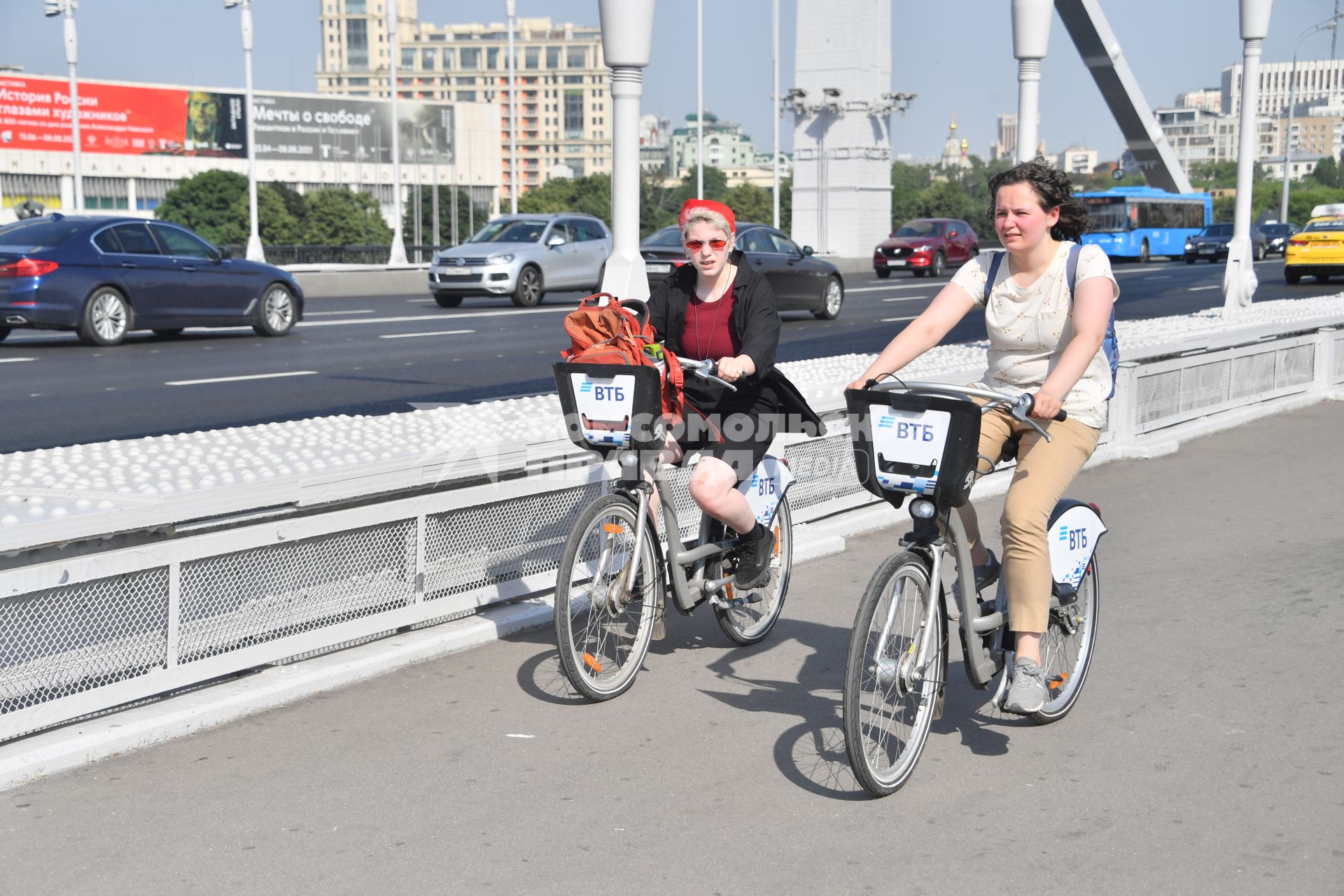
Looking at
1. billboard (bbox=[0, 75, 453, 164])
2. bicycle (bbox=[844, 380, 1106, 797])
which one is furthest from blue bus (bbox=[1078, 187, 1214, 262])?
billboard (bbox=[0, 75, 453, 164])

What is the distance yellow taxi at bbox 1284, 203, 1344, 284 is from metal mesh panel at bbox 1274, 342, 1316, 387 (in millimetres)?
23493

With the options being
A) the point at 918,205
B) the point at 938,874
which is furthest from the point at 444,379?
the point at 918,205

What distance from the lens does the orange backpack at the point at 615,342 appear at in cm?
497

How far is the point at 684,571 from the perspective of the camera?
5371 millimetres

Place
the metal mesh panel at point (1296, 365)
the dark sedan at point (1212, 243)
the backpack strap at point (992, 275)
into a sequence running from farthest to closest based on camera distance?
the dark sedan at point (1212, 243) → the metal mesh panel at point (1296, 365) → the backpack strap at point (992, 275)

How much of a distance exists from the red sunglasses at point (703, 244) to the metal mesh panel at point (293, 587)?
1.41 meters

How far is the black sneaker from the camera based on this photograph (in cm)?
558

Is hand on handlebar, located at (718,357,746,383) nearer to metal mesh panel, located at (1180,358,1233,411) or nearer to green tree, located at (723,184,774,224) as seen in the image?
metal mesh panel, located at (1180,358,1233,411)

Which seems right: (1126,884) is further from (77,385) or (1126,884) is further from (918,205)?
(918,205)

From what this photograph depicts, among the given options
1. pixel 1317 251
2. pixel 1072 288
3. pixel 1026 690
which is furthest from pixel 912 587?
pixel 1317 251

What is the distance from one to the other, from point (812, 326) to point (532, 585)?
1769cm

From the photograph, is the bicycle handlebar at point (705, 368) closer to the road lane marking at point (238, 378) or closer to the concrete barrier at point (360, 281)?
the road lane marking at point (238, 378)

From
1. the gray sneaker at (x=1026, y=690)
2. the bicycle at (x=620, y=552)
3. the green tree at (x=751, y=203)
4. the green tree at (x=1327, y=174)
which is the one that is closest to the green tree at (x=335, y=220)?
the green tree at (x=751, y=203)

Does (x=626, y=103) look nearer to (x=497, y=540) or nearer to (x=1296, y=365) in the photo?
(x=497, y=540)
